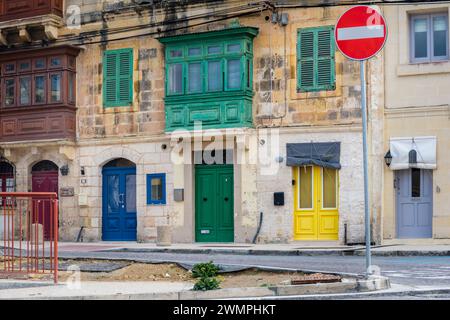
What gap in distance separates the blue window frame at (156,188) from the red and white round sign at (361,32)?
54.2 feet

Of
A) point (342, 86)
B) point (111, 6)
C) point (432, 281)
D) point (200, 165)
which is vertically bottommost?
point (432, 281)

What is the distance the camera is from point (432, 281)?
47.5ft

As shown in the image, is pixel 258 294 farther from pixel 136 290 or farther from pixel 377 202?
pixel 377 202

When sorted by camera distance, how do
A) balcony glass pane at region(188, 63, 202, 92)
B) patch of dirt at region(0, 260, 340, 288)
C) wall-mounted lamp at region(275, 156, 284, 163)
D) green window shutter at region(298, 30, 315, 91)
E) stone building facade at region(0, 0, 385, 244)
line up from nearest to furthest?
patch of dirt at region(0, 260, 340, 288) < stone building facade at region(0, 0, 385, 244) < green window shutter at region(298, 30, 315, 91) < wall-mounted lamp at region(275, 156, 284, 163) < balcony glass pane at region(188, 63, 202, 92)

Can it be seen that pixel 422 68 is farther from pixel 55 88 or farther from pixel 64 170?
pixel 64 170

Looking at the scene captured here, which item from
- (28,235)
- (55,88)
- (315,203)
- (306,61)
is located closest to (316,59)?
(306,61)

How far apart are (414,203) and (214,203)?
248 inches

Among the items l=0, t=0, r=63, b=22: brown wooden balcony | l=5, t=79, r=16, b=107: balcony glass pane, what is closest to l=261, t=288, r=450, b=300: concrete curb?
l=0, t=0, r=63, b=22: brown wooden balcony

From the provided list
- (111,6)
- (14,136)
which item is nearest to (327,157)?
(111,6)

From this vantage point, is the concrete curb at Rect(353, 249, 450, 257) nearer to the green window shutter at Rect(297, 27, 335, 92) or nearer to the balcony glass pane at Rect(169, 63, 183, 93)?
the green window shutter at Rect(297, 27, 335, 92)

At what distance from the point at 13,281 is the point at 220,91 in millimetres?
14837

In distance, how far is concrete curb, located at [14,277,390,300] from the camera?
12500 millimetres

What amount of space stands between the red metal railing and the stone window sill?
45.6ft

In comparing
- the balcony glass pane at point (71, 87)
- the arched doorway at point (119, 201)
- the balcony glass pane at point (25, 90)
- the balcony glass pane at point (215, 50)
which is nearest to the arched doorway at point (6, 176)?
the balcony glass pane at point (25, 90)
